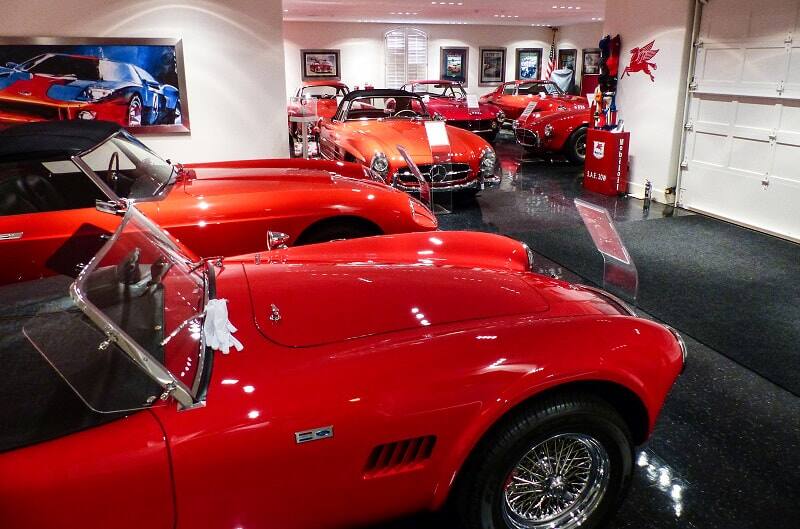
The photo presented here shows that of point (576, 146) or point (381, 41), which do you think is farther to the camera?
point (381, 41)

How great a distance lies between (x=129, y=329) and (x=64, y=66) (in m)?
6.01

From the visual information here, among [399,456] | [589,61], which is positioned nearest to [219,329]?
[399,456]

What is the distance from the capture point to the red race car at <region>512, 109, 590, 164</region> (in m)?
10.4

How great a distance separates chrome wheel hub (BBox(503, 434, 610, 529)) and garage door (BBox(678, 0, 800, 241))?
5361mm

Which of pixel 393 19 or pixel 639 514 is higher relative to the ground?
pixel 393 19

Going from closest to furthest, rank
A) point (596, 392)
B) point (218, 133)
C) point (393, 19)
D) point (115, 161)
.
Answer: point (596, 392) < point (115, 161) < point (218, 133) < point (393, 19)

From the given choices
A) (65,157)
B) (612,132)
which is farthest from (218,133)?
(612,132)

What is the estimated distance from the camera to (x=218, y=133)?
7219 mm

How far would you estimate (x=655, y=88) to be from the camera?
25.8 feet

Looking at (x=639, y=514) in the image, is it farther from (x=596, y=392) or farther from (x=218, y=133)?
(x=218, y=133)

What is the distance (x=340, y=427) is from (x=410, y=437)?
0.73ft

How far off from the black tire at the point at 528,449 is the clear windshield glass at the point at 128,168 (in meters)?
2.90

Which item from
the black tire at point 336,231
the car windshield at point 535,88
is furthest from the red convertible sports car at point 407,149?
the car windshield at point 535,88

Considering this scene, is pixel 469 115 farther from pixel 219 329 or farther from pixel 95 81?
pixel 219 329
